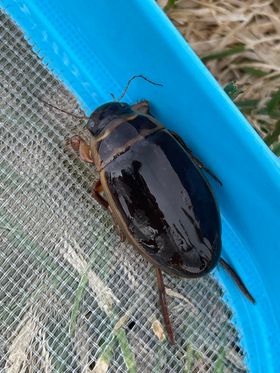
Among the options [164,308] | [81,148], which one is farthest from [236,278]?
[81,148]

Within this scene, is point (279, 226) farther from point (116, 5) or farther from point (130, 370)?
point (116, 5)

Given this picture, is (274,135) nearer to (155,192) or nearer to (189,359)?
(155,192)

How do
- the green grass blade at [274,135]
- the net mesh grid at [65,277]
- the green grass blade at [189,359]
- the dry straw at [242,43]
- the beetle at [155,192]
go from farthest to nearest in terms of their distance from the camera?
1. the dry straw at [242,43]
2. the green grass blade at [274,135]
3. the green grass blade at [189,359]
4. the net mesh grid at [65,277]
5. the beetle at [155,192]

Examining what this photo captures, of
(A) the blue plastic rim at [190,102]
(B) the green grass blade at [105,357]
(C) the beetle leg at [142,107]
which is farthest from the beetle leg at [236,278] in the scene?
(C) the beetle leg at [142,107]

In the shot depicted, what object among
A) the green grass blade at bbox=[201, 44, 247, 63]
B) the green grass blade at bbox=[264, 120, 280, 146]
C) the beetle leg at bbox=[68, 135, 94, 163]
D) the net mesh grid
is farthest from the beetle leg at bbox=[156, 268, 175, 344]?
the green grass blade at bbox=[201, 44, 247, 63]

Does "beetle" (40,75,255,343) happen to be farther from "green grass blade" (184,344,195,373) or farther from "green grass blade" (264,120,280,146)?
"green grass blade" (264,120,280,146)

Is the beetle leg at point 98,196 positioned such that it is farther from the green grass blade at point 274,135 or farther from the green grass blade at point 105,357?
the green grass blade at point 274,135
